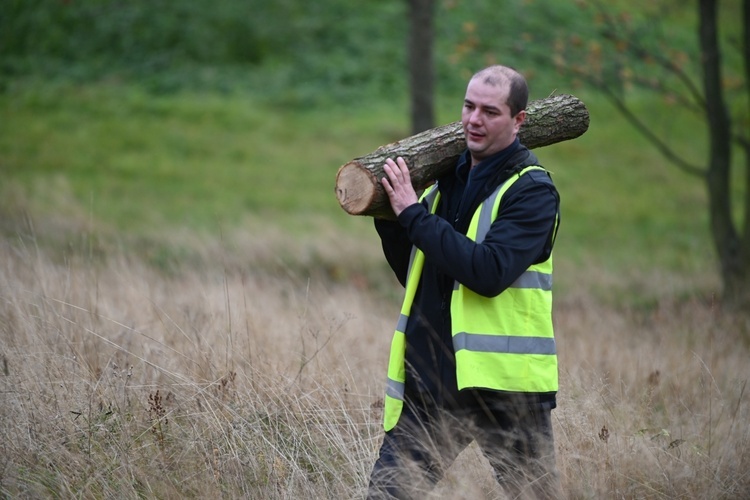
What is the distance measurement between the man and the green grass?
8.12 metres

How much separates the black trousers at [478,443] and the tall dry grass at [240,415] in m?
0.19

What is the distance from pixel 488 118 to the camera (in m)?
3.34

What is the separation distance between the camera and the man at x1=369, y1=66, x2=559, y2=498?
320 cm

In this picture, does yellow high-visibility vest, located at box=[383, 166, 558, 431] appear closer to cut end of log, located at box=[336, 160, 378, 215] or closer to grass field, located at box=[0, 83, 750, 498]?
cut end of log, located at box=[336, 160, 378, 215]

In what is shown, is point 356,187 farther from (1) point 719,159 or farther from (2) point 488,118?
(1) point 719,159

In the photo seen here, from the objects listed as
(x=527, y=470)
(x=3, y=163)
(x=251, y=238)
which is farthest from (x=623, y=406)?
(x=3, y=163)

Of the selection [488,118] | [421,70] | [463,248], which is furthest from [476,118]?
[421,70]

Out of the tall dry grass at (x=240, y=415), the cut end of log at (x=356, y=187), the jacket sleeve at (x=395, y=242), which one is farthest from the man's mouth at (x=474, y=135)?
the tall dry grass at (x=240, y=415)

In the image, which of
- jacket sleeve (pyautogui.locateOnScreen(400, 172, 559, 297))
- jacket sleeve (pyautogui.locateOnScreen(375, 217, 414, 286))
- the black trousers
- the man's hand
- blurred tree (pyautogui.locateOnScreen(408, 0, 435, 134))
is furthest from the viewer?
blurred tree (pyautogui.locateOnScreen(408, 0, 435, 134))

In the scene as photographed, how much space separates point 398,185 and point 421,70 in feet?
26.5

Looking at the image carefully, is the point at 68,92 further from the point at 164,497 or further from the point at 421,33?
the point at 164,497

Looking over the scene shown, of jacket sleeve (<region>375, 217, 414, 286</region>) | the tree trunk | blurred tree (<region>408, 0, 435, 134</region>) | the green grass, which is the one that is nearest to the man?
jacket sleeve (<region>375, 217, 414, 286</region>)

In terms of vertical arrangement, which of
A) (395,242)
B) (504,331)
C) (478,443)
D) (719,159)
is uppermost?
(395,242)

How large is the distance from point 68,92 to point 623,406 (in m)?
16.3
